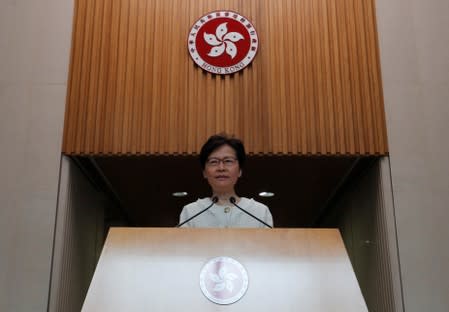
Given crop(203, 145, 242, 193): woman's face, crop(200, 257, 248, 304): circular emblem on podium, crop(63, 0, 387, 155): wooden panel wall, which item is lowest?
crop(200, 257, 248, 304): circular emblem on podium

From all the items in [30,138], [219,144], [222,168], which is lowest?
[222,168]

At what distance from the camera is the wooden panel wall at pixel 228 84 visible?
5.74m

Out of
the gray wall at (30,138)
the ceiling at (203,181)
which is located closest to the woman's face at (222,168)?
the ceiling at (203,181)

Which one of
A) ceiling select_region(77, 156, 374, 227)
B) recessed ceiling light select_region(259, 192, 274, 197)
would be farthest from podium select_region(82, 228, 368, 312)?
recessed ceiling light select_region(259, 192, 274, 197)

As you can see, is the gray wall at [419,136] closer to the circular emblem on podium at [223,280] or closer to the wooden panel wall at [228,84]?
the wooden panel wall at [228,84]

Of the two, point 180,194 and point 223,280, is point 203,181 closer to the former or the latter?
point 180,194

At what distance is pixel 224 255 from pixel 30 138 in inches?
152

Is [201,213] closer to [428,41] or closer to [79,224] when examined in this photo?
[79,224]

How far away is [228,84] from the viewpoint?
19.4ft

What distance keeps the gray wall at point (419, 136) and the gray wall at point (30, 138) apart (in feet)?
10.7

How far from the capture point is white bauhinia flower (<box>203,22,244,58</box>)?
19.6 feet

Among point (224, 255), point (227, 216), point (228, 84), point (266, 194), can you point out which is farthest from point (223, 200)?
point (266, 194)

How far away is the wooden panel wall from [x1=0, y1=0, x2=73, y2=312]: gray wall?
0.58 ft

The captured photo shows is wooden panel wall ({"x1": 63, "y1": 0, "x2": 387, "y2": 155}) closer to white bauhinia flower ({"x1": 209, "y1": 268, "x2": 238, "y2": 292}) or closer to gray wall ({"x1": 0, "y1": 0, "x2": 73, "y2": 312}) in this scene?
gray wall ({"x1": 0, "y1": 0, "x2": 73, "y2": 312})
